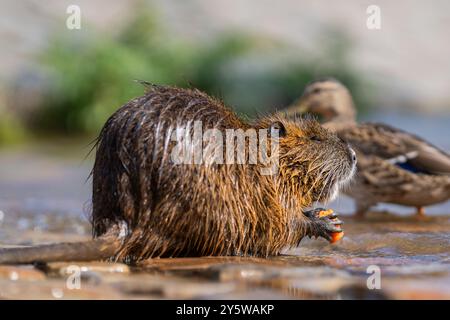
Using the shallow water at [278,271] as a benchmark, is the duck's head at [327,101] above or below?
above

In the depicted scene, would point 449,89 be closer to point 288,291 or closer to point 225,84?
point 225,84

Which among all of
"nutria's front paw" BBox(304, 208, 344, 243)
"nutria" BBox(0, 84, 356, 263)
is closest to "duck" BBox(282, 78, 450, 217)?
"nutria's front paw" BBox(304, 208, 344, 243)

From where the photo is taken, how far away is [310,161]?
5188mm

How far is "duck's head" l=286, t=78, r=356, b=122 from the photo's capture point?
351 inches

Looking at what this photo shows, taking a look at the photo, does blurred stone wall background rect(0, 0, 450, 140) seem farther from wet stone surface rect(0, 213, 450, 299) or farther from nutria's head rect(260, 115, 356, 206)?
wet stone surface rect(0, 213, 450, 299)

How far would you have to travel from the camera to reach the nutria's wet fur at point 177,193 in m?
4.55

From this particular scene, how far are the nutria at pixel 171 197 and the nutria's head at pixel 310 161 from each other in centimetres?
7

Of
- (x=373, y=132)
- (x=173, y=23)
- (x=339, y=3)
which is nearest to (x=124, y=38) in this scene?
(x=173, y=23)

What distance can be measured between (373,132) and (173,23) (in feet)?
25.6

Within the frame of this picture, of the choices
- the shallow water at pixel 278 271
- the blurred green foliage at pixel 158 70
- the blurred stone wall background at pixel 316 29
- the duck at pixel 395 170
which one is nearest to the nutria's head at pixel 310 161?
the shallow water at pixel 278 271

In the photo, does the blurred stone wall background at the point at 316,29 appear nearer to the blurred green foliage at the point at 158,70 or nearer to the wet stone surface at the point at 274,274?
the blurred green foliage at the point at 158,70

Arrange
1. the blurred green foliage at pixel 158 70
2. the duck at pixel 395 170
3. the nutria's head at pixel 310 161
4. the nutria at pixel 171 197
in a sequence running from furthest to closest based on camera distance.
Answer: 1. the blurred green foliage at pixel 158 70
2. the duck at pixel 395 170
3. the nutria's head at pixel 310 161
4. the nutria at pixel 171 197

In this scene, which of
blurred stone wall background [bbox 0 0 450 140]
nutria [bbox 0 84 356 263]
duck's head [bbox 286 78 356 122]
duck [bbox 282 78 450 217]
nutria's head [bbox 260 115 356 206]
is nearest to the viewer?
nutria [bbox 0 84 356 263]

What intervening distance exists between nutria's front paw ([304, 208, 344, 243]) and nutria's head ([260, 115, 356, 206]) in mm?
78
